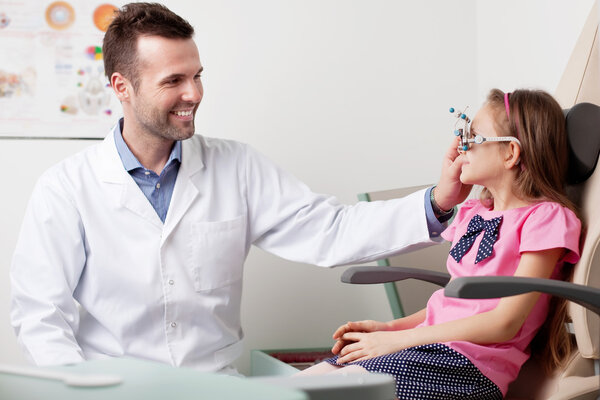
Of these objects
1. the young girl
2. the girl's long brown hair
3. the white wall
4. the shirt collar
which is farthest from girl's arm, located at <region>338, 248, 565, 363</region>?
the white wall

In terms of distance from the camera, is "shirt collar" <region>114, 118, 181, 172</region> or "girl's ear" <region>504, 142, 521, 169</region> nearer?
"girl's ear" <region>504, 142, 521, 169</region>

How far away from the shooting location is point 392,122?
108 inches

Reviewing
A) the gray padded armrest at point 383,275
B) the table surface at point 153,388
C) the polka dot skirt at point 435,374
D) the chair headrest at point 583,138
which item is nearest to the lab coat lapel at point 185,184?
the gray padded armrest at point 383,275

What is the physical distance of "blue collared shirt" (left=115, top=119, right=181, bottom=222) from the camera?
6.44 ft

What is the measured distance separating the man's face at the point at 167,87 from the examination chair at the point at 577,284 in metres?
0.66

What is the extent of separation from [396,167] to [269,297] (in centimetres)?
68

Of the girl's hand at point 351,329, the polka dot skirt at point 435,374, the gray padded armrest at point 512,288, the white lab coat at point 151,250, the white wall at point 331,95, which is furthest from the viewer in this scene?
the white wall at point 331,95

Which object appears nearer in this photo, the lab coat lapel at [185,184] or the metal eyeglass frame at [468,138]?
the metal eyeglass frame at [468,138]

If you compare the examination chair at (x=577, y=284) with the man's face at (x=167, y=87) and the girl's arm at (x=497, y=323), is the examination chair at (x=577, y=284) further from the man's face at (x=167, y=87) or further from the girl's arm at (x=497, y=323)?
the man's face at (x=167, y=87)

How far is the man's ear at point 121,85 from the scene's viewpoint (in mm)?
2043

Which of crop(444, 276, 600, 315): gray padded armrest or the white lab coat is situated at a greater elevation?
crop(444, 276, 600, 315): gray padded armrest

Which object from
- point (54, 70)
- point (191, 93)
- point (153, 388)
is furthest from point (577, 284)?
point (54, 70)

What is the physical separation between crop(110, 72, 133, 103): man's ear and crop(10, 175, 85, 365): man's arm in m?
0.33

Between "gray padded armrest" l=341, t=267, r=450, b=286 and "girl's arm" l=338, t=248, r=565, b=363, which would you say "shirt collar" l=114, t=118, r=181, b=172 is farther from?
"girl's arm" l=338, t=248, r=565, b=363
